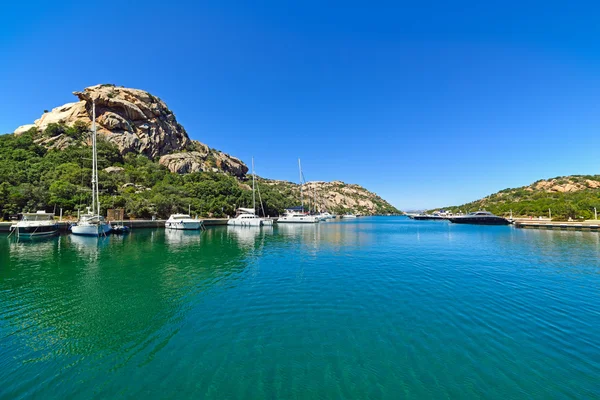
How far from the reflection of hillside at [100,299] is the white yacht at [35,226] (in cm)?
1730

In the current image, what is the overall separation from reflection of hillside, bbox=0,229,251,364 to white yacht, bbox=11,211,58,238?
17.3 metres

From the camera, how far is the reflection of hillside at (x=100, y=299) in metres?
8.27

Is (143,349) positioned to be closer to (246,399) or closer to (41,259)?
(246,399)

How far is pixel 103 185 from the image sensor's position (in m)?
68.2

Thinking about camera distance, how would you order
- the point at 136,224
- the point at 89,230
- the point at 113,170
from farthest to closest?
the point at 113,170
the point at 136,224
the point at 89,230

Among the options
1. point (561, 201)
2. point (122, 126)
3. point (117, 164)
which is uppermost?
point (122, 126)

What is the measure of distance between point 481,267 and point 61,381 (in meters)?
24.2

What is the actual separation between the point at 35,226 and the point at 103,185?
36122mm

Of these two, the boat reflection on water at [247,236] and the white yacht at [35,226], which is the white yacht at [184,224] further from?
the white yacht at [35,226]

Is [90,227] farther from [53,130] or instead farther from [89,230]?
[53,130]

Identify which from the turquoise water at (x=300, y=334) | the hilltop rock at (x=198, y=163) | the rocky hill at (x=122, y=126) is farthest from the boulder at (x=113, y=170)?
the turquoise water at (x=300, y=334)

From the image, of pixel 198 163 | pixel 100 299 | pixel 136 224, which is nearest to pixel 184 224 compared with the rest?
pixel 136 224

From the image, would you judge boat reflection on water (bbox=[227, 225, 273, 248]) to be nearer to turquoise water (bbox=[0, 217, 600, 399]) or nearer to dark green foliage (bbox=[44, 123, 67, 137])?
turquoise water (bbox=[0, 217, 600, 399])

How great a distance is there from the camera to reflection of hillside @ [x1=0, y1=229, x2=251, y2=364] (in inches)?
325
